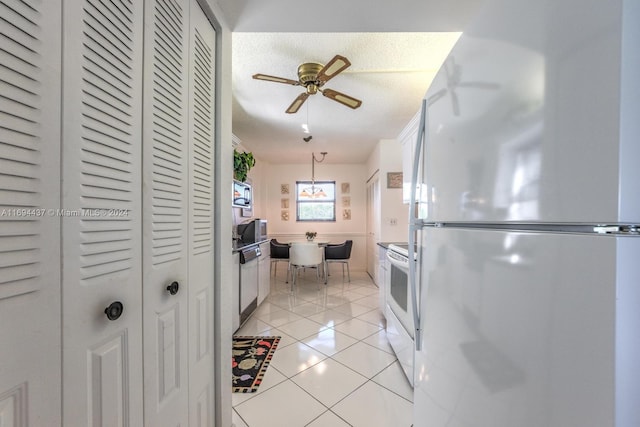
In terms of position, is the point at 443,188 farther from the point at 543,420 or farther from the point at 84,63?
the point at 84,63

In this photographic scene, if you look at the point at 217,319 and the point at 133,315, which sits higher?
the point at 133,315

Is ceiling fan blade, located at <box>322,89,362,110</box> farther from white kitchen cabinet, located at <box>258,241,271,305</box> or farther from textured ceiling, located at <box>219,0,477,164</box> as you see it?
white kitchen cabinet, located at <box>258,241,271,305</box>

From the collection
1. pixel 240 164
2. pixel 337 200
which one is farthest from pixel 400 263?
pixel 337 200

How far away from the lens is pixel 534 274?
1.56ft

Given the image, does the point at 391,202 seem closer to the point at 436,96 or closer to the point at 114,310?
the point at 436,96

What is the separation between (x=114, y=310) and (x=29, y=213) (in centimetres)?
30

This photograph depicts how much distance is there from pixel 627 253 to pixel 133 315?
106 cm

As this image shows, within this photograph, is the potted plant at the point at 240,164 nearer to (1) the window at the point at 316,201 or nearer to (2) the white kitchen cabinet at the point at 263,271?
(2) the white kitchen cabinet at the point at 263,271

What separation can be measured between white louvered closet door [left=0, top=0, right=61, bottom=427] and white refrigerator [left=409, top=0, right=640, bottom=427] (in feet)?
3.07

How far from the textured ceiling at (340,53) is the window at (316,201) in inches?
60.1

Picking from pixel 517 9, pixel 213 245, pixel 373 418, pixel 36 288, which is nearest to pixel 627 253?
pixel 517 9

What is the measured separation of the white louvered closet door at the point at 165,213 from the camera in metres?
0.78

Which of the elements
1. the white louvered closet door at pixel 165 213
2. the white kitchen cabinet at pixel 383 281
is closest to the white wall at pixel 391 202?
the white kitchen cabinet at pixel 383 281

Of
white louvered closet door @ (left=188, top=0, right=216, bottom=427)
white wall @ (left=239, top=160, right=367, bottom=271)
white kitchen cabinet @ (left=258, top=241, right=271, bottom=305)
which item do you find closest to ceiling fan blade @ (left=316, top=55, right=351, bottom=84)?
white louvered closet door @ (left=188, top=0, right=216, bottom=427)
